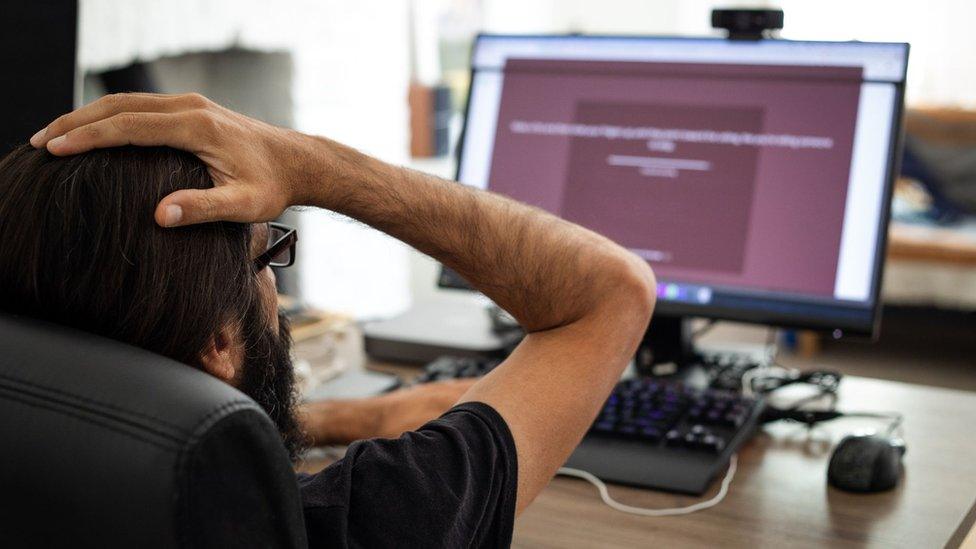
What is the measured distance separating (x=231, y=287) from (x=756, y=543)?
1.81 feet

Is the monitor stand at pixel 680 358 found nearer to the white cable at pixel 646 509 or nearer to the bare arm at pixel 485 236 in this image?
the white cable at pixel 646 509

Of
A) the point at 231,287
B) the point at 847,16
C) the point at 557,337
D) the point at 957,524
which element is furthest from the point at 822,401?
the point at 847,16

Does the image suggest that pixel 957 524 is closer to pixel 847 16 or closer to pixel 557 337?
pixel 557 337

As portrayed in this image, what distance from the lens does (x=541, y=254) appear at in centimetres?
102

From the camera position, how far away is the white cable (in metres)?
1.06

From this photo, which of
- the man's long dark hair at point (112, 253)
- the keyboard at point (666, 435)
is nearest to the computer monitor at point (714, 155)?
the keyboard at point (666, 435)

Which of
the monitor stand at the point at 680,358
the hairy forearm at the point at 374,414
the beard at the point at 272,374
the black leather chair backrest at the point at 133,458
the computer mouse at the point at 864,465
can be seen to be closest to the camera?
the black leather chair backrest at the point at 133,458

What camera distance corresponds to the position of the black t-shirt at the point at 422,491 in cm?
74

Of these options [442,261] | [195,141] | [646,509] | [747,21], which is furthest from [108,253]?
[747,21]

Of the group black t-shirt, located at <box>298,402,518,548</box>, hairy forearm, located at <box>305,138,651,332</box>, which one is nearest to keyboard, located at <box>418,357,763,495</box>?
hairy forearm, located at <box>305,138,651,332</box>

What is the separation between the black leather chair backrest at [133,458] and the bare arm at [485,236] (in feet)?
0.55

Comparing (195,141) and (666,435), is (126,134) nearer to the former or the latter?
(195,141)

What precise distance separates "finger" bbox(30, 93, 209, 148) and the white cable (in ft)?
1.85

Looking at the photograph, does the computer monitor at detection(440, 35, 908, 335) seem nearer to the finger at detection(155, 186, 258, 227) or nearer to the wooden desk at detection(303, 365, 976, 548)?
the wooden desk at detection(303, 365, 976, 548)
